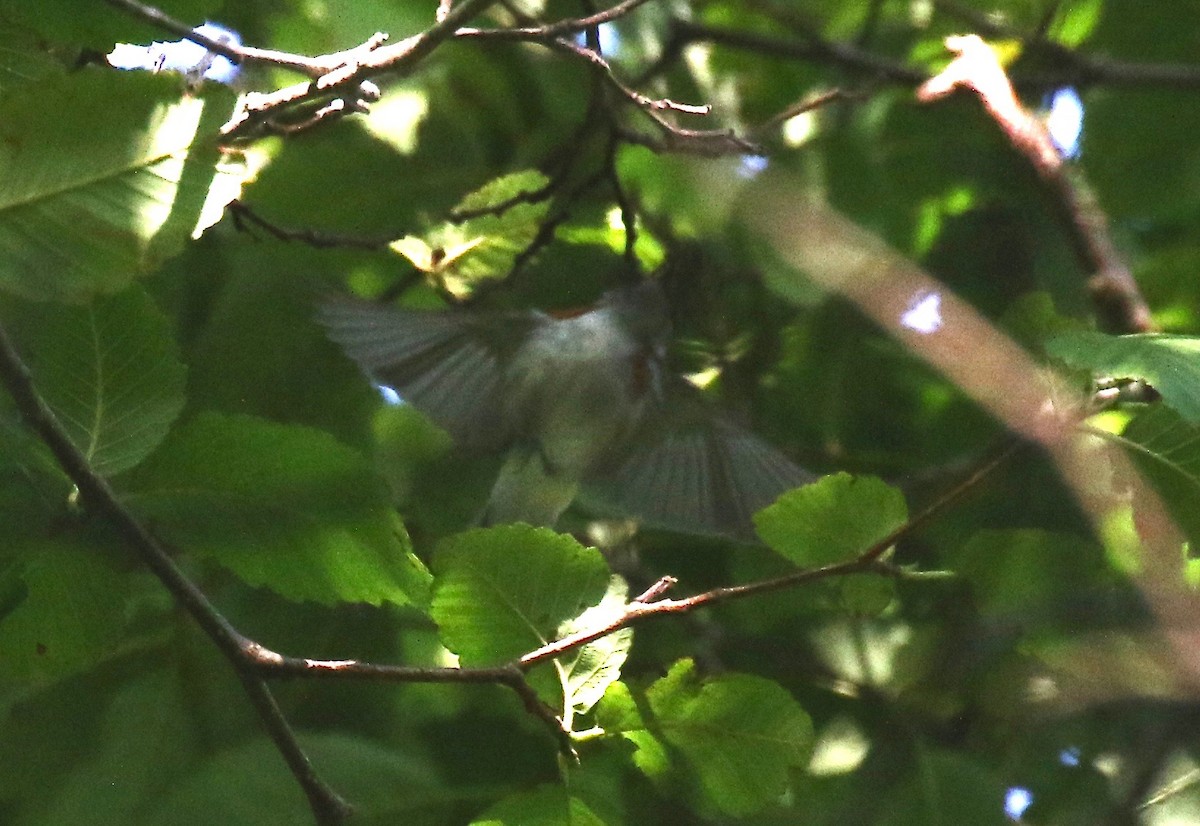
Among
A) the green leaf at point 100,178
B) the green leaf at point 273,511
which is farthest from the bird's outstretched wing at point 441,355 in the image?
the green leaf at point 100,178

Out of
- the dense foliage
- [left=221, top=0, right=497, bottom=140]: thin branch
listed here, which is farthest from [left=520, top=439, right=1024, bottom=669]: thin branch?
[left=221, top=0, right=497, bottom=140]: thin branch

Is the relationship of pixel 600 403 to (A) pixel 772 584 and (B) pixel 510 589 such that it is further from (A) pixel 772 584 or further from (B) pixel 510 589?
(A) pixel 772 584

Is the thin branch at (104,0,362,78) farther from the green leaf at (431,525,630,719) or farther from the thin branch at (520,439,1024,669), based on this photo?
the thin branch at (520,439,1024,669)

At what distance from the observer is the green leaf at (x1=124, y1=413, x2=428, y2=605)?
137cm

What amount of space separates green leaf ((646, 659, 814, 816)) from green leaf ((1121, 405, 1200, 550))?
1.45 ft

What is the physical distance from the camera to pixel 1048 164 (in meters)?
1.93

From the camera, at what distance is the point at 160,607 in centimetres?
191

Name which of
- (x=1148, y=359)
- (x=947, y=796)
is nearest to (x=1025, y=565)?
(x=947, y=796)

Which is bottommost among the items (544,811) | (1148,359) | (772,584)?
(544,811)

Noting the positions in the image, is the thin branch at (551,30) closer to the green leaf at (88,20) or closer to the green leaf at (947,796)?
the green leaf at (88,20)

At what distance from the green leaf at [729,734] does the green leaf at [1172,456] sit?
1.45 ft

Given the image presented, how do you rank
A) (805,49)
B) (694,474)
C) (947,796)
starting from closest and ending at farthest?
(947,796)
(694,474)
(805,49)

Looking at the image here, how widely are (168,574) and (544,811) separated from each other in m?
0.41

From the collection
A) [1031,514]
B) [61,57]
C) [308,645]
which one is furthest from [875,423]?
[61,57]
